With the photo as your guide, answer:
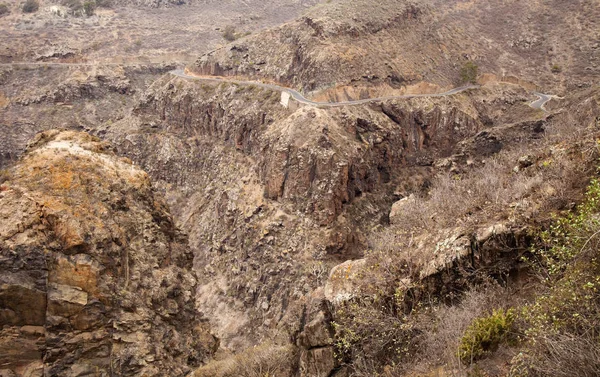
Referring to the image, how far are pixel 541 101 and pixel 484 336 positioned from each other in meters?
50.8

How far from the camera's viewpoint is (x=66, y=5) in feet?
306

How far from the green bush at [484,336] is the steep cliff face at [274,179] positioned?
2100 cm

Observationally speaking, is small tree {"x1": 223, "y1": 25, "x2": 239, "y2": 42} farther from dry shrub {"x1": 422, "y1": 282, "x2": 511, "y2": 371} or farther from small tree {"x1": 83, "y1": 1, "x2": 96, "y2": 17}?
dry shrub {"x1": 422, "y1": 282, "x2": 511, "y2": 371}

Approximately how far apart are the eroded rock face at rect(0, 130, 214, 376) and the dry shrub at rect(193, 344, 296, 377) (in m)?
0.94

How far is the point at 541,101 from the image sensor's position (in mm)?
51531

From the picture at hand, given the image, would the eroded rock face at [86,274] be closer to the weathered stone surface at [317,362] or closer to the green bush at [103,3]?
the weathered stone surface at [317,362]

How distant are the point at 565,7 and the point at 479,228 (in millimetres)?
73732

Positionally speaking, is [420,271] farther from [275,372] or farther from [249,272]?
[249,272]

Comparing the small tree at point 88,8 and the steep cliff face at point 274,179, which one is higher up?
the small tree at point 88,8

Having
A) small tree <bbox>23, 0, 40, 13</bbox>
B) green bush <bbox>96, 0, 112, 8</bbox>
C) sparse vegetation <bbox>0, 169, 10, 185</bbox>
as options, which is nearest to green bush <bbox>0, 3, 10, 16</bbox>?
small tree <bbox>23, 0, 40, 13</bbox>

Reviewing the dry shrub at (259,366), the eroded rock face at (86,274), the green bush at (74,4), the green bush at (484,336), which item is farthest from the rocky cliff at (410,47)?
the green bush at (74,4)

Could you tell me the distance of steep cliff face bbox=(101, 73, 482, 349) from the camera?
35438mm

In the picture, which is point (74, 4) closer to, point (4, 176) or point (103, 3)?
point (103, 3)

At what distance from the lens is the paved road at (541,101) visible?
162ft
